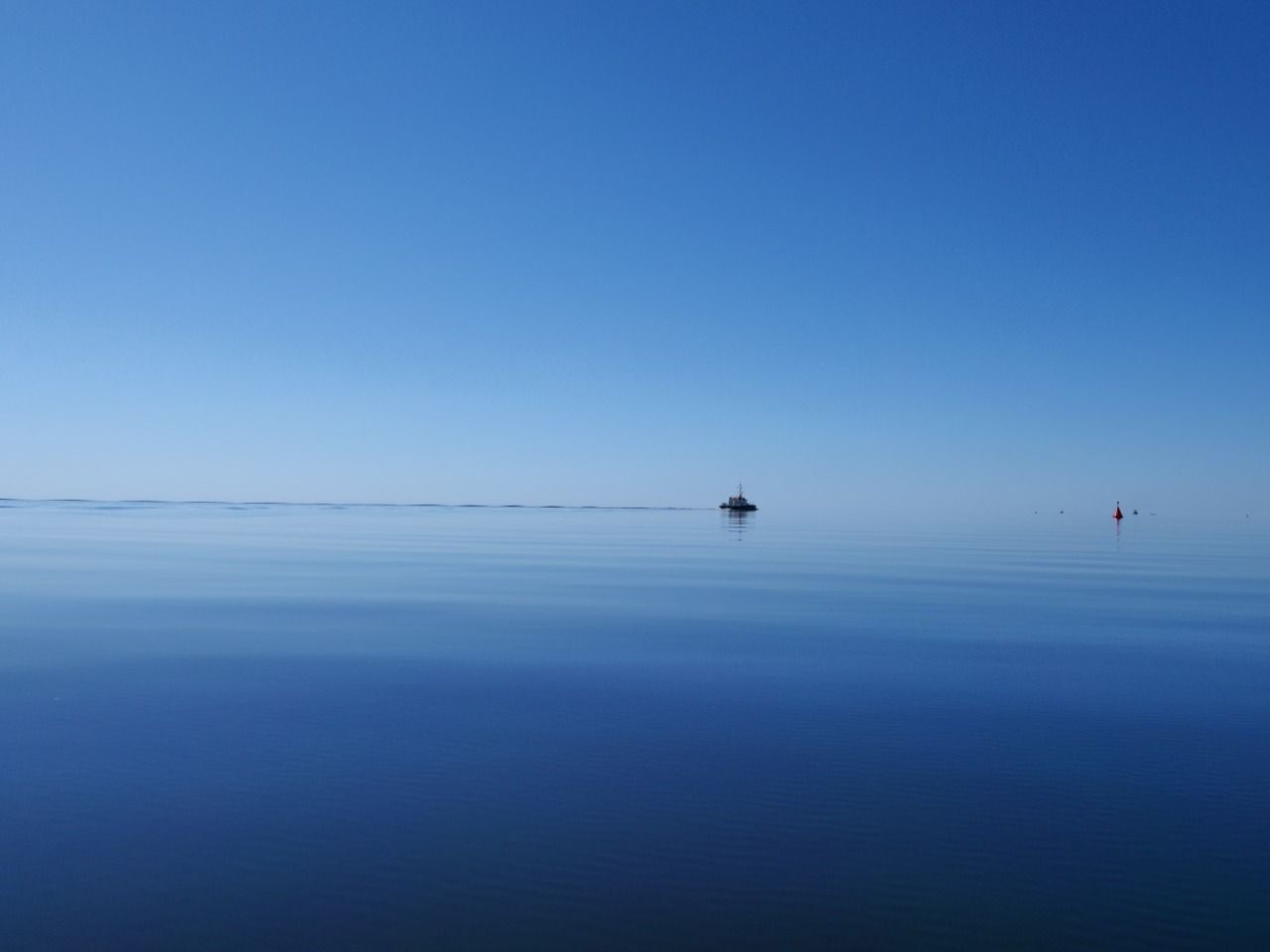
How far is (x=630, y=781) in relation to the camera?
28.2 feet

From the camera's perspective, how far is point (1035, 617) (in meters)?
20.7

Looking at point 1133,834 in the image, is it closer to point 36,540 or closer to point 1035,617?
point 1035,617

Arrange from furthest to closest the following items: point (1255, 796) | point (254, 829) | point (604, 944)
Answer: point (1255, 796) → point (254, 829) → point (604, 944)

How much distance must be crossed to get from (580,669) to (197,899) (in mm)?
8388

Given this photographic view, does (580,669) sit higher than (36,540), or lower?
lower

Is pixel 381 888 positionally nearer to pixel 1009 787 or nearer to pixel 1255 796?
pixel 1009 787

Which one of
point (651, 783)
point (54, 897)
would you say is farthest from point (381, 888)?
point (651, 783)

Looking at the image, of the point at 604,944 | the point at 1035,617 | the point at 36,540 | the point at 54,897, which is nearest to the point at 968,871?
the point at 604,944

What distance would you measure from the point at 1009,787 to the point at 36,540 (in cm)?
5995

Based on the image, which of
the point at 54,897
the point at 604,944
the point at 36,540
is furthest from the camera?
the point at 36,540

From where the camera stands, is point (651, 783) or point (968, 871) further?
point (651, 783)

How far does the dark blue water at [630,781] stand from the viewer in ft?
19.3

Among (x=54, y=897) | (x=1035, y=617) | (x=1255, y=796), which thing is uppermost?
(x=1035, y=617)

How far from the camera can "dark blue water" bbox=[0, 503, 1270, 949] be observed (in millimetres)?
5875
